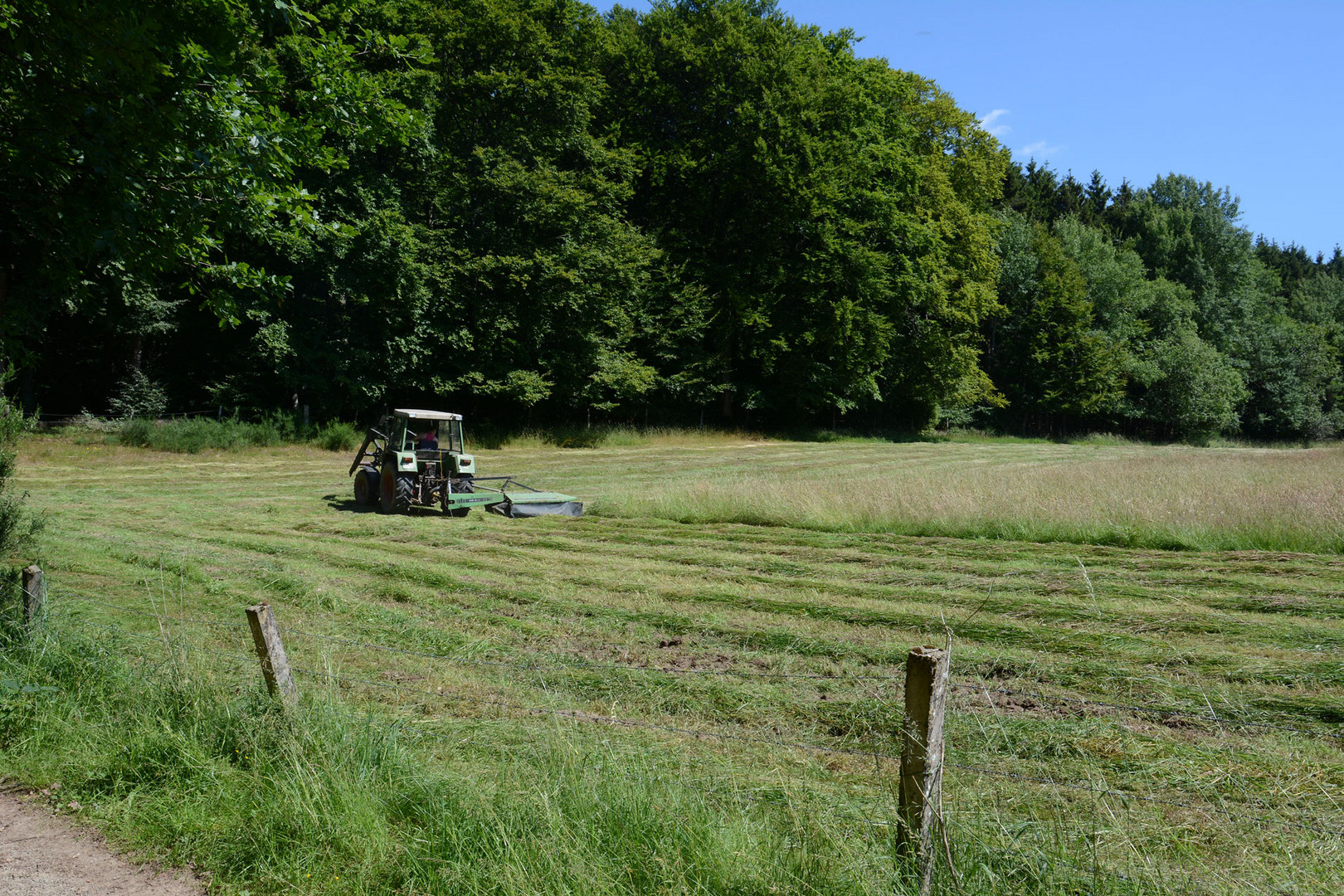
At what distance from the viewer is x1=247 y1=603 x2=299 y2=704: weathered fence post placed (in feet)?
13.6

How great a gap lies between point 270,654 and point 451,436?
11.1 m

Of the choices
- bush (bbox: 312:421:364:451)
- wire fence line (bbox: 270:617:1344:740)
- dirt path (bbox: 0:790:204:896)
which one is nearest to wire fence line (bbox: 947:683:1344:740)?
wire fence line (bbox: 270:617:1344:740)

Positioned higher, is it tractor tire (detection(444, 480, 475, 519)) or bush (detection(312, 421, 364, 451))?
bush (detection(312, 421, 364, 451))

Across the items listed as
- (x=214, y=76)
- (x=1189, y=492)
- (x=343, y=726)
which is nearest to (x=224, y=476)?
(x=214, y=76)

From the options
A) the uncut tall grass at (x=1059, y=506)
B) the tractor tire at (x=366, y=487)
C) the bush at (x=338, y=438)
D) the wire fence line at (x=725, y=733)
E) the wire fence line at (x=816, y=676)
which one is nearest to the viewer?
the wire fence line at (x=725, y=733)

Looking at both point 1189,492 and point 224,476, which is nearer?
point 1189,492

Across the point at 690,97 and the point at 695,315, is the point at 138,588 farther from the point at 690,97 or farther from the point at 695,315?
the point at 690,97

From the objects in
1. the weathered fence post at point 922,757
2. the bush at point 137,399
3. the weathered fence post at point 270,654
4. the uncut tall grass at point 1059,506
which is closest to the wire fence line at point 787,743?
the weathered fence post at point 270,654

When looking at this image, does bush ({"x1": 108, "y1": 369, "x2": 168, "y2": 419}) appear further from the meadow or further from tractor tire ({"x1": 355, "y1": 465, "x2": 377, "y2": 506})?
the meadow

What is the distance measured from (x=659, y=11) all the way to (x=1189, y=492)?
31041mm

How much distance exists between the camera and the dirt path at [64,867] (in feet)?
11.0

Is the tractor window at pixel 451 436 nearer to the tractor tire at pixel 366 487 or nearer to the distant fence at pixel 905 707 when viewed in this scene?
the tractor tire at pixel 366 487

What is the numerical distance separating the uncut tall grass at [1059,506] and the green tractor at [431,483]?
1253 mm

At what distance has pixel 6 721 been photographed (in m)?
4.51
